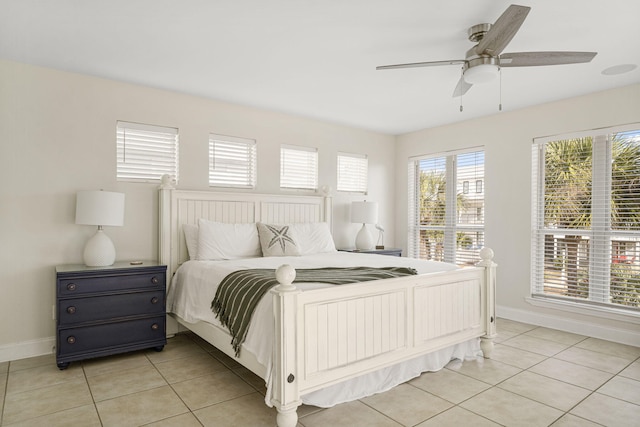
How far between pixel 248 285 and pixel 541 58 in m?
2.43

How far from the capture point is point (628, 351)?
11.7ft

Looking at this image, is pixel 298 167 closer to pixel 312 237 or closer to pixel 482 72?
pixel 312 237

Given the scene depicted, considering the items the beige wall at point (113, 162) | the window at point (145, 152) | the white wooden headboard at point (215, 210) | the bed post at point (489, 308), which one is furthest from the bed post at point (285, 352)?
the window at point (145, 152)

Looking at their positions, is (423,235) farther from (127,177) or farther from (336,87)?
(127,177)

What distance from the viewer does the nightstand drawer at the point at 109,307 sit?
3062 millimetres

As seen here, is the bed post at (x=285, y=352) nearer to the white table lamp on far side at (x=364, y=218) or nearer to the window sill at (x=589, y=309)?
the white table lamp on far side at (x=364, y=218)

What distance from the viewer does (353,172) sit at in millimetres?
5680

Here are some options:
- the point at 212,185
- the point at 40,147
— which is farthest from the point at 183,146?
the point at 40,147

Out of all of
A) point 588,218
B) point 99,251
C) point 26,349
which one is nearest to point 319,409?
point 99,251

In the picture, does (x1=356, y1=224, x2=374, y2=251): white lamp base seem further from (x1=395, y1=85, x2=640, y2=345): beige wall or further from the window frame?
(x1=395, y1=85, x2=640, y2=345): beige wall

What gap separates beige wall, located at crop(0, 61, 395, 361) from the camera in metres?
3.26

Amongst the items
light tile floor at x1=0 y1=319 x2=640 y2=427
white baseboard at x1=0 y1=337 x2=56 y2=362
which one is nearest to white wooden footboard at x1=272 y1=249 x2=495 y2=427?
light tile floor at x1=0 y1=319 x2=640 y2=427

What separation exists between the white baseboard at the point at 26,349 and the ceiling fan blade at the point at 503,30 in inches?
163

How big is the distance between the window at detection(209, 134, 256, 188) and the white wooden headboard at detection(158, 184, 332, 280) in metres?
0.23
